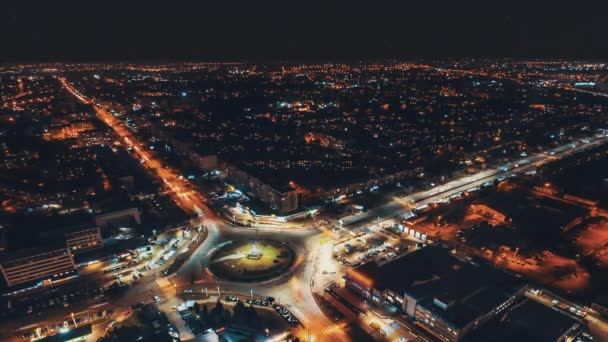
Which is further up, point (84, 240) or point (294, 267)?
point (84, 240)

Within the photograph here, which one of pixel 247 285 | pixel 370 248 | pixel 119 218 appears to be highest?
pixel 119 218

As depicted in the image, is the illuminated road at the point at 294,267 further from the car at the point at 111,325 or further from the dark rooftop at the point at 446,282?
the dark rooftop at the point at 446,282

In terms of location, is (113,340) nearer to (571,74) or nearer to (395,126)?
(395,126)

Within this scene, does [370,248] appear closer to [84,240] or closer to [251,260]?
[251,260]

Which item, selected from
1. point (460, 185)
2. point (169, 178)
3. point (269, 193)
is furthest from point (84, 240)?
point (460, 185)

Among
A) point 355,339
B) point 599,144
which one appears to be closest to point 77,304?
point 355,339

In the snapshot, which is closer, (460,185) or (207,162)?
(460,185)
